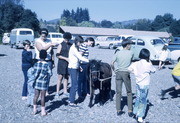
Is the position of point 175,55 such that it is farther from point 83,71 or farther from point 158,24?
point 158,24

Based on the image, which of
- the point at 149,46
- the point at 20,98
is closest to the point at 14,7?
the point at 149,46

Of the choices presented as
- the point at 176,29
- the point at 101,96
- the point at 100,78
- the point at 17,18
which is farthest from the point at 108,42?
the point at 176,29

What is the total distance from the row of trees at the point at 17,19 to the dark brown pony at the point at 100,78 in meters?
45.0

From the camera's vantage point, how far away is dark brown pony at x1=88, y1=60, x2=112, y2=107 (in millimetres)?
6629

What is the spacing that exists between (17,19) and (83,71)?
166 ft

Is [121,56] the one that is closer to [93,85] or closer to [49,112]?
[93,85]

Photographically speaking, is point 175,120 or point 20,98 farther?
point 20,98

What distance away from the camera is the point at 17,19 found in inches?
2132

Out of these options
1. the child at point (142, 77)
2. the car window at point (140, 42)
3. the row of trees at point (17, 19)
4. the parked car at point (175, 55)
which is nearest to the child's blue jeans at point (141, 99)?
the child at point (142, 77)

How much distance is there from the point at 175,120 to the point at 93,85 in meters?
2.36

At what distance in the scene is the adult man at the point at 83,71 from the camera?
6.92 meters

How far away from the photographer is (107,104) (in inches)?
282

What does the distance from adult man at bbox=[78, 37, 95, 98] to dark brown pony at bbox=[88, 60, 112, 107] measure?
1.48ft

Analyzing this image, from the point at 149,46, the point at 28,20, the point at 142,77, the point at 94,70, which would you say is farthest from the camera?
the point at 28,20
